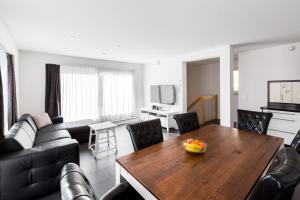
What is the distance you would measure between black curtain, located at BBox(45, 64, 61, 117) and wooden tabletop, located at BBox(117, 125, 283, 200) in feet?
13.3

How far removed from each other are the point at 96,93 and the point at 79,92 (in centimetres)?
56

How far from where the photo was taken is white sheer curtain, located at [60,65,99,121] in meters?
4.85

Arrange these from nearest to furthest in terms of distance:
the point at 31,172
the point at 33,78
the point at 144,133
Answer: the point at 31,172 → the point at 144,133 → the point at 33,78

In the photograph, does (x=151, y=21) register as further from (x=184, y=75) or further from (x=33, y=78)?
(x=33, y=78)

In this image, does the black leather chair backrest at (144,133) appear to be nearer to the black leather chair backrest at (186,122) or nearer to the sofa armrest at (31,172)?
the black leather chair backrest at (186,122)

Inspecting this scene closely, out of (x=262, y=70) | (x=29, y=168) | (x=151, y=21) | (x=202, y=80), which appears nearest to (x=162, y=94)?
(x=202, y=80)

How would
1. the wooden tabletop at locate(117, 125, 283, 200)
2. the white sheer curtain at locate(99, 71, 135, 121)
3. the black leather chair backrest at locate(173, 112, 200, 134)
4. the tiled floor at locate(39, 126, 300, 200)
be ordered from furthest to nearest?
the white sheer curtain at locate(99, 71, 135, 121) < the black leather chair backrest at locate(173, 112, 200, 134) < the tiled floor at locate(39, 126, 300, 200) < the wooden tabletop at locate(117, 125, 283, 200)

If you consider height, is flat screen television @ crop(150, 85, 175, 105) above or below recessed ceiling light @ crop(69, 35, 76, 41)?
below

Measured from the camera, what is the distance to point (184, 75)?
16.4 feet

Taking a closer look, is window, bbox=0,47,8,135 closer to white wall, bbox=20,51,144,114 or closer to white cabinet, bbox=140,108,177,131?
white wall, bbox=20,51,144,114

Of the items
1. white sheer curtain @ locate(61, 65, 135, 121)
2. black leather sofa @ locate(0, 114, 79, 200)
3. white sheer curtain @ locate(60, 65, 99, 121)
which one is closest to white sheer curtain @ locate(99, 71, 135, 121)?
white sheer curtain @ locate(61, 65, 135, 121)

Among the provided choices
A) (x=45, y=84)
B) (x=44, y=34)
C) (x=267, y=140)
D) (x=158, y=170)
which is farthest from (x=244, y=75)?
(x=45, y=84)

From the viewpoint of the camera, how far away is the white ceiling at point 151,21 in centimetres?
190

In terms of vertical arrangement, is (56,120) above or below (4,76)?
below
